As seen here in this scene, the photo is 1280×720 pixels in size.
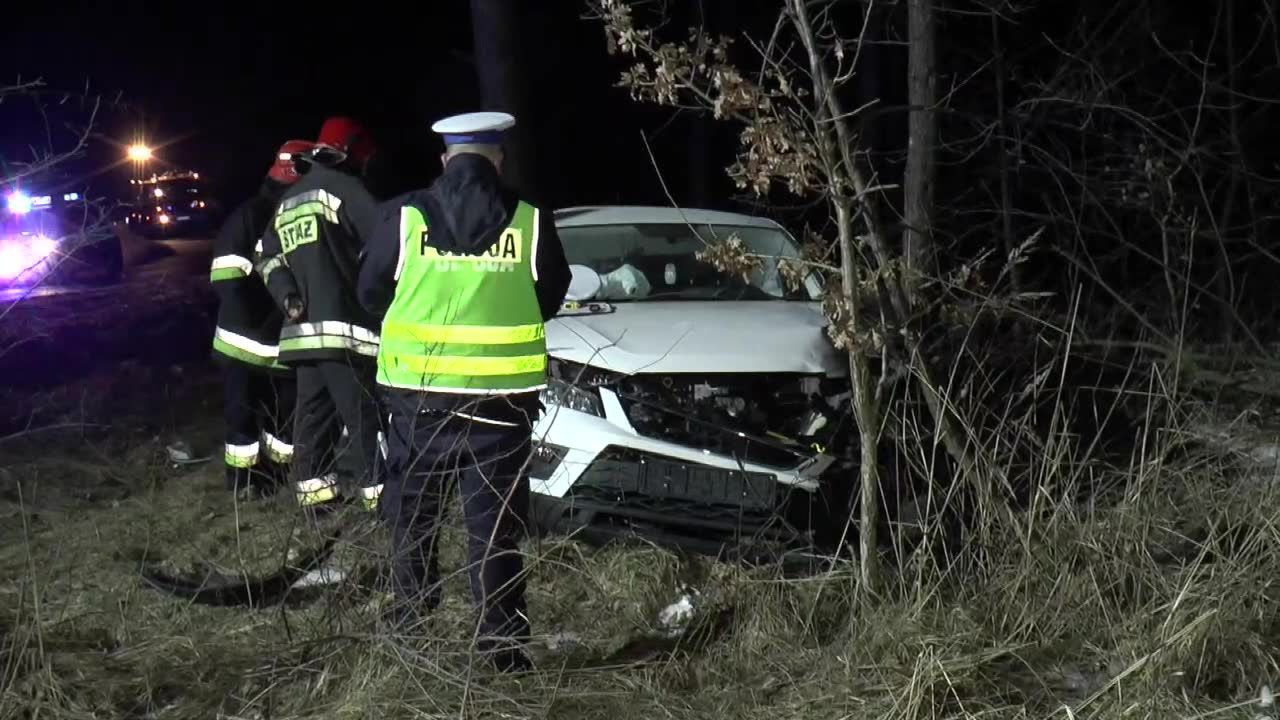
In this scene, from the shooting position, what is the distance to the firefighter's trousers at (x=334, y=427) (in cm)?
578

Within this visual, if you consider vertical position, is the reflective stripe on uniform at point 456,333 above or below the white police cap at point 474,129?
below

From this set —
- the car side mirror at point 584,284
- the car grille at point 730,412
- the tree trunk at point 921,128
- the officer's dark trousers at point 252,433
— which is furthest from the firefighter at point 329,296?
the tree trunk at point 921,128

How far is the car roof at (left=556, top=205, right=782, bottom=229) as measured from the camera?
6.61 m

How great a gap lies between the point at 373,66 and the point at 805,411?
82.1 feet

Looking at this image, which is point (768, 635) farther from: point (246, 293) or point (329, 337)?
point (246, 293)

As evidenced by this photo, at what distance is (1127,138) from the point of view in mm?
7395

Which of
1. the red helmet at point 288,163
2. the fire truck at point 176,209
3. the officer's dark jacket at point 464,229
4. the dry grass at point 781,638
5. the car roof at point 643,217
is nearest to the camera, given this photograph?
the dry grass at point 781,638

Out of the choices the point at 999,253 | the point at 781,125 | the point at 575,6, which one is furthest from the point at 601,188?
the point at 781,125

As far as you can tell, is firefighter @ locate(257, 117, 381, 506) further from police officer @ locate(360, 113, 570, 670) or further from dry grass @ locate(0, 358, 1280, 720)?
police officer @ locate(360, 113, 570, 670)

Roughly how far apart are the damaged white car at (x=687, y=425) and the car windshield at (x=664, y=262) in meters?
0.67

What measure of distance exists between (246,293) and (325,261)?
782 mm

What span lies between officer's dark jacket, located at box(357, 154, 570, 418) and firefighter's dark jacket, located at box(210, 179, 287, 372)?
2278 millimetres

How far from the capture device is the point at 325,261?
586 cm

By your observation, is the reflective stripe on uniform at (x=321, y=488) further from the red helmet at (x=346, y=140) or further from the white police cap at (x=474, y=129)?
the white police cap at (x=474, y=129)
